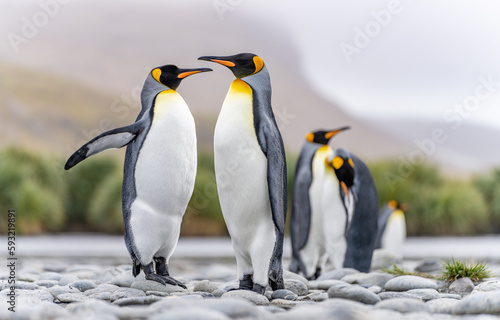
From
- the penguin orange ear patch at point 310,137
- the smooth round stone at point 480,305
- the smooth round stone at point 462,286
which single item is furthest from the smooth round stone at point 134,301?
the penguin orange ear patch at point 310,137

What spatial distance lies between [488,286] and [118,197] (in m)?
10.5

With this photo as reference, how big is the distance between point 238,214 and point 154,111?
3.30ft

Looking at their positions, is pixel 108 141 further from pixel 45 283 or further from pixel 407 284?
pixel 407 284

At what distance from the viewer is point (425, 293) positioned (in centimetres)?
385

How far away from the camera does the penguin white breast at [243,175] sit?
383 cm

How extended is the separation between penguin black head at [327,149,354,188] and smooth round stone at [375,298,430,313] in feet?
8.37

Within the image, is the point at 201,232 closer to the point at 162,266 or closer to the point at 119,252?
the point at 119,252

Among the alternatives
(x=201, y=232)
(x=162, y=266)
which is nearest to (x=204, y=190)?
(x=201, y=232)

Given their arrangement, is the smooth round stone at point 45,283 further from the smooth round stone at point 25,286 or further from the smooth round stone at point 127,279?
the smooth round stone at point 127,279

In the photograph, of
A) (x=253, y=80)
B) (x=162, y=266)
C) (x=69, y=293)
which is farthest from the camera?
(x=162, y=266)

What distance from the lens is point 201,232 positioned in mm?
13523

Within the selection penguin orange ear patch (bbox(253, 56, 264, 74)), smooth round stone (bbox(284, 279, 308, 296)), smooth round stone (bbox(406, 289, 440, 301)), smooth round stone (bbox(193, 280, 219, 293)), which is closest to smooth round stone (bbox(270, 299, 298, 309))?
smooth round stone (bbox(284, 279, 308, 296))

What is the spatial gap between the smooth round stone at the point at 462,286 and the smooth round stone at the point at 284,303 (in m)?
1.49

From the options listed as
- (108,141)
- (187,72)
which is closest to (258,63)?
(187,72)
